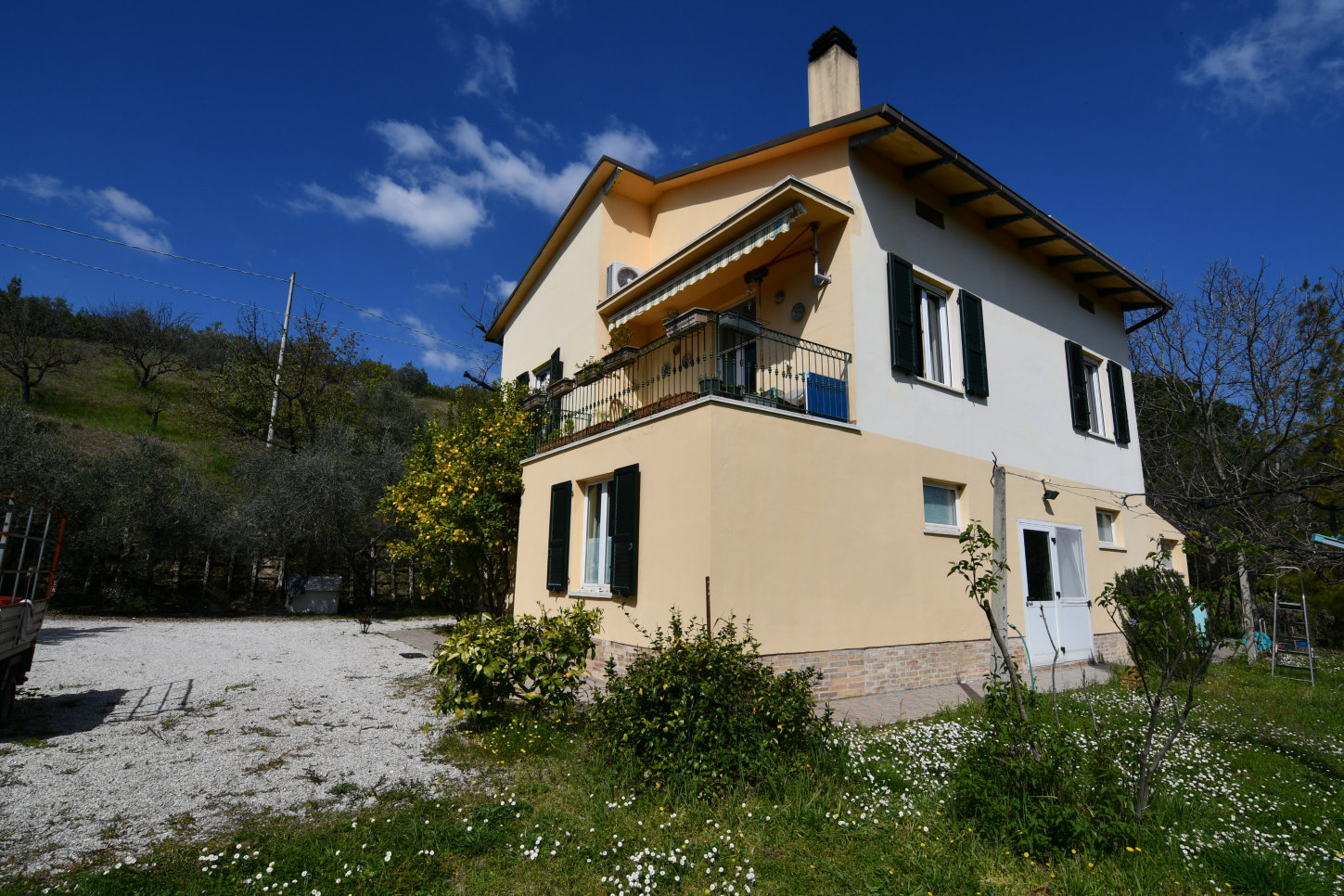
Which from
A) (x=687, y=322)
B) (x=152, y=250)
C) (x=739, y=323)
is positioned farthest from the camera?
(x=152, y=250)

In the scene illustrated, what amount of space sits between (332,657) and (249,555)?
33.6ft

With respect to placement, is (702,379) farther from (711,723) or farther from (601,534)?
(711,723)

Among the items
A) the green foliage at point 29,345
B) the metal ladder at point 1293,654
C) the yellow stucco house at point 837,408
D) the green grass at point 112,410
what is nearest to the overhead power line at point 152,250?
the green grass at point 112,410

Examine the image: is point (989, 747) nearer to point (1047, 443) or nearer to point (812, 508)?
point (812, 508)

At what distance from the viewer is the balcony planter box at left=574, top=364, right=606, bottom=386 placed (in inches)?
430

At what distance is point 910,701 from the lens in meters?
7.90

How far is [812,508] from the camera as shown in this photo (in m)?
8.02

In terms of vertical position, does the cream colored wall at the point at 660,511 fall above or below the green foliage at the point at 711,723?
above

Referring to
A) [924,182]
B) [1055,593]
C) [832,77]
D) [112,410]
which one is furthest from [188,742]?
[112,410]

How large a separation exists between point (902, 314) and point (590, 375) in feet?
17.2

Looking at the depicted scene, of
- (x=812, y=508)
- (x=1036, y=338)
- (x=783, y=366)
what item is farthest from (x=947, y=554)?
(x=1036, y=338)

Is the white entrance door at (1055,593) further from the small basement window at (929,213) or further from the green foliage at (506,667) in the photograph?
the green foliage at (506,667)

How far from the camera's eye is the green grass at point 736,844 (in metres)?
3.35

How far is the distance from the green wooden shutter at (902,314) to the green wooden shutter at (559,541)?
18.2 feet
